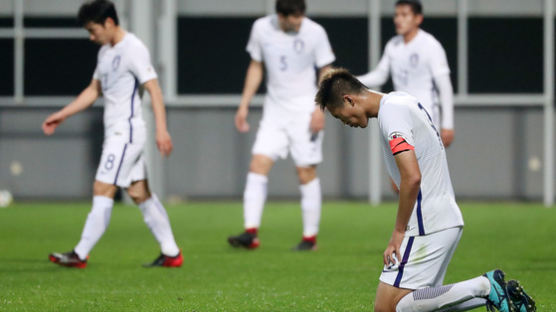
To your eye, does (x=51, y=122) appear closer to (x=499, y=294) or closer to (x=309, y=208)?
(x=309, y=208)

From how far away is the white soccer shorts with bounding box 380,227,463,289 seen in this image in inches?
202

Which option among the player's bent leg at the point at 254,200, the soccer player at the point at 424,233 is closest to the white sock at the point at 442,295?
the soccer player at the point at 424,233

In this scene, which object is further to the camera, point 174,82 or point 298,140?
point 174,82

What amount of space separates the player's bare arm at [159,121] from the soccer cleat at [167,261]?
0.86 m

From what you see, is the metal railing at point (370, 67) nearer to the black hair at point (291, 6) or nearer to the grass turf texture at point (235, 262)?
the grass turf texture at point (235, 262)

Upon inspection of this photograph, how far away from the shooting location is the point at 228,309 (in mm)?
6215

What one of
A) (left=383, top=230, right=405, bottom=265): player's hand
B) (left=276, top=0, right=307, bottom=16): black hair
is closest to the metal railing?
(left=276, top=0, right=307, bottom=16): black hair

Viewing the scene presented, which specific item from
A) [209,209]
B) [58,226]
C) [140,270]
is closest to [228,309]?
[140,270]

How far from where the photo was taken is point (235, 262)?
8.70 meters

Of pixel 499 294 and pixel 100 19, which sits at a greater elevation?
pixel 100 19

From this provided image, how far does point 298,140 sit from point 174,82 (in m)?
6.56

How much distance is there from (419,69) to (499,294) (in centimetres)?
467

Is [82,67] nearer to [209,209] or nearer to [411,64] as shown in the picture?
[209,209]

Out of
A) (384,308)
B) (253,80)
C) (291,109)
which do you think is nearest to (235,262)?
(291,109)
